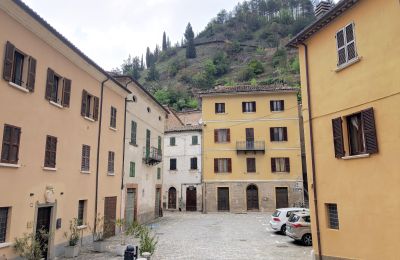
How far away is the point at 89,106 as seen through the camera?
685 inches

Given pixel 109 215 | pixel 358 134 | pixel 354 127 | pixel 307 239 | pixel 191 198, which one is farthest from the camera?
pixel 191 198

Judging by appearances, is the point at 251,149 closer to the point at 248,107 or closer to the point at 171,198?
the point at 248,107

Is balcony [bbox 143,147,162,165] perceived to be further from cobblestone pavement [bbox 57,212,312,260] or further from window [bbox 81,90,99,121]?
window [bbox 81,90,99,121]

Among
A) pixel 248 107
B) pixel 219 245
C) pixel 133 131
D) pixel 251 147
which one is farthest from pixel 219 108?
pixel 219 245

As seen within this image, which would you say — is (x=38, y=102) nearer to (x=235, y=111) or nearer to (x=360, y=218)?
(x=360, y=218)

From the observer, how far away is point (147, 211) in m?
26.1

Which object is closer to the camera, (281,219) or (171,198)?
(281,219)

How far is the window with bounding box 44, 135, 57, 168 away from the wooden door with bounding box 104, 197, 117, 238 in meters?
5.69

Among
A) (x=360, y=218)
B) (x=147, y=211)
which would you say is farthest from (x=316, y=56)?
(x=147, y=211)

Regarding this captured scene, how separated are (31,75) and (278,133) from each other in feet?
93.7

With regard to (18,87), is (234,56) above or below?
above

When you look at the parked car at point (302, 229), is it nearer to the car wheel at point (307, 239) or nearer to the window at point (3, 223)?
the car wheel at point (307, 239)

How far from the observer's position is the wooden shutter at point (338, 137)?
11312mm

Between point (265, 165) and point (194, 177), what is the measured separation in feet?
27.4
